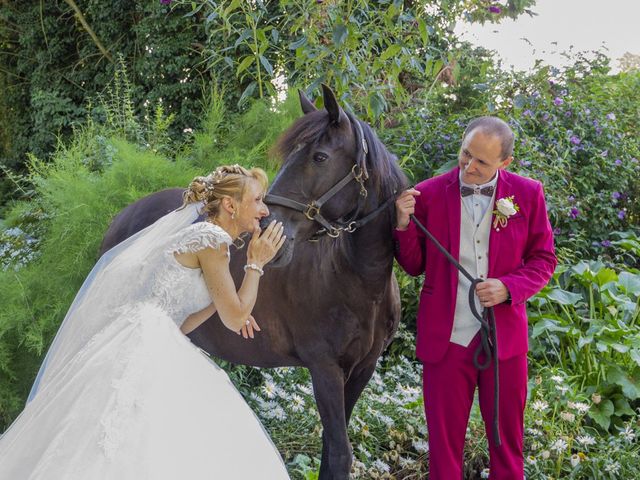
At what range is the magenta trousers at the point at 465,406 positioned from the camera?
285 centimetres

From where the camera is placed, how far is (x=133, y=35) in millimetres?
9781

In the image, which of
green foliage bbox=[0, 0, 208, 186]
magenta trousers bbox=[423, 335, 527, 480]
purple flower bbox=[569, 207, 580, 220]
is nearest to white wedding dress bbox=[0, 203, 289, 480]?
magenta trousers bbox=[423, 335, 527, 480]

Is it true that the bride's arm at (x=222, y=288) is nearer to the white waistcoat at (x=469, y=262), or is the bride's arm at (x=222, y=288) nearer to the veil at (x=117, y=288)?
the veil at (x=117, y=288)

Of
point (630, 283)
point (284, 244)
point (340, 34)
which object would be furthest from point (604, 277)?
point (284, 244)

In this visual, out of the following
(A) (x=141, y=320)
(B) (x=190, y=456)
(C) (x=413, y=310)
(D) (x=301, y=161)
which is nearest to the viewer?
(B) (x=190, y=456)

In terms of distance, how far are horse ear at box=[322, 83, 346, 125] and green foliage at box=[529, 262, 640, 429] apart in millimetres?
2387

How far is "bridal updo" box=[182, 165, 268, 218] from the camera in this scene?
8.80 feet

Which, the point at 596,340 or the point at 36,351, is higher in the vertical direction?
the point at 596,340

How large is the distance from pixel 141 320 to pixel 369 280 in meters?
0.92

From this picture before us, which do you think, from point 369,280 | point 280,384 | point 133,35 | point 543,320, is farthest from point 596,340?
point 133,35

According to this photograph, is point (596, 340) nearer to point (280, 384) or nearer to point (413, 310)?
point (413, 310)

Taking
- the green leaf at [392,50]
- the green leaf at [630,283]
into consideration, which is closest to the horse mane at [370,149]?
the green leaf at [392,50]

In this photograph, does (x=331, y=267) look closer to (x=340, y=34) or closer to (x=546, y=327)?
(x=340, y=34)

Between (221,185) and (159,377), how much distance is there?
73 cm
